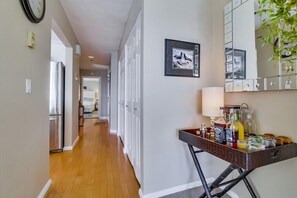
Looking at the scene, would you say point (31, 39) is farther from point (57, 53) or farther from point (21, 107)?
point (57, 53)

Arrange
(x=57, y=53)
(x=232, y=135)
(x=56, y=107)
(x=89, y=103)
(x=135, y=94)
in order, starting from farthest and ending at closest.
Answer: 1. (x=89, y=103)
2. (x=57, y=53)
3. (x=56, y=107)
4. (x=135, y=94)
5. (x=232, y=135)

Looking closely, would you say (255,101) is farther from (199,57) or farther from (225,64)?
(199,57)

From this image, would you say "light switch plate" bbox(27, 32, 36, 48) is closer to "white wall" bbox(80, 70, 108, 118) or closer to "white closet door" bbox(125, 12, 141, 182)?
"white closet door" bbox(125, 12, 141, 182)

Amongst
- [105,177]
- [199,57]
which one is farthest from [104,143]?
[199,57]

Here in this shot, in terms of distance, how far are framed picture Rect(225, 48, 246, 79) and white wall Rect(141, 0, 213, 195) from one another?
30 cm

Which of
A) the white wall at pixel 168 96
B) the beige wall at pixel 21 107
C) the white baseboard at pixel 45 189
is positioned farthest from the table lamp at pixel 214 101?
the white baseboard at pixel 45 189

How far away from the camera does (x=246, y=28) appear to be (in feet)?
5.23

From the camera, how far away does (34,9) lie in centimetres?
154

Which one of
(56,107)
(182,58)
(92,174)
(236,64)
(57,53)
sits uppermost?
(57,53)

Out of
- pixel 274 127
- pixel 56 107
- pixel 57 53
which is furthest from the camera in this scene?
pixel 57 53

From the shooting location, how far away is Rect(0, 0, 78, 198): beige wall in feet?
3.81

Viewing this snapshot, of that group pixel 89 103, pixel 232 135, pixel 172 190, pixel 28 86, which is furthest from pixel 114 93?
pixel 89 103

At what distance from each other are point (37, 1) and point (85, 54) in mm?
4240

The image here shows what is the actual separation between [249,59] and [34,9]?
2.10 meters
